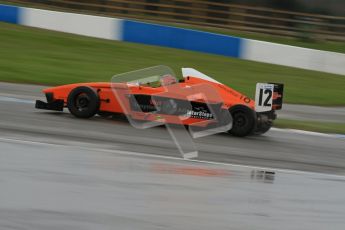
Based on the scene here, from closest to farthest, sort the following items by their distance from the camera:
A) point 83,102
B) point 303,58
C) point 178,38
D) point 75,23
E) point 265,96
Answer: point 265,96
point 83,102
point 303,58
point 178,38
point 75,23

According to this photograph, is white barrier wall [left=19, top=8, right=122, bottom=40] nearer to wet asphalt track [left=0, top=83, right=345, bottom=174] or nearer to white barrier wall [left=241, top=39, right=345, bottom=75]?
white barrier wall [left=241, top=39, right=345, bottom=75]

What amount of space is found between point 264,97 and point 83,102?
8.29 ft

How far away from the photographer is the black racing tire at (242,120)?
373 inches

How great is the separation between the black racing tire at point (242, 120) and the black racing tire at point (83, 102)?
1.92m

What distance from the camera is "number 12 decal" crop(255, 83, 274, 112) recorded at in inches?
376

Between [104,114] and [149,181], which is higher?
[104,114]

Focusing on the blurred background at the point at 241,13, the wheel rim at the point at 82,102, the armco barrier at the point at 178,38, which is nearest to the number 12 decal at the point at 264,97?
the wheel rim at the point at 82,102

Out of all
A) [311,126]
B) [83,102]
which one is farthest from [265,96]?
[311,126]

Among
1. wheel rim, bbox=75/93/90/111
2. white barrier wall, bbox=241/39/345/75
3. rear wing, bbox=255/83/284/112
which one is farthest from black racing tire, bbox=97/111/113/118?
white barrier wall, bbox=241/39/345/75

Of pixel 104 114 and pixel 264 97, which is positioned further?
pixel 104 114

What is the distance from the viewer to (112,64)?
63.8ft

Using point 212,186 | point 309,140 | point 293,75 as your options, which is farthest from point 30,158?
point 293,75

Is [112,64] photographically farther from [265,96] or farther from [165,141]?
[165,141]

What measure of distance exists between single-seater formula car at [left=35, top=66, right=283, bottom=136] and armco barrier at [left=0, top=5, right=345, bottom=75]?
12.7 meters
